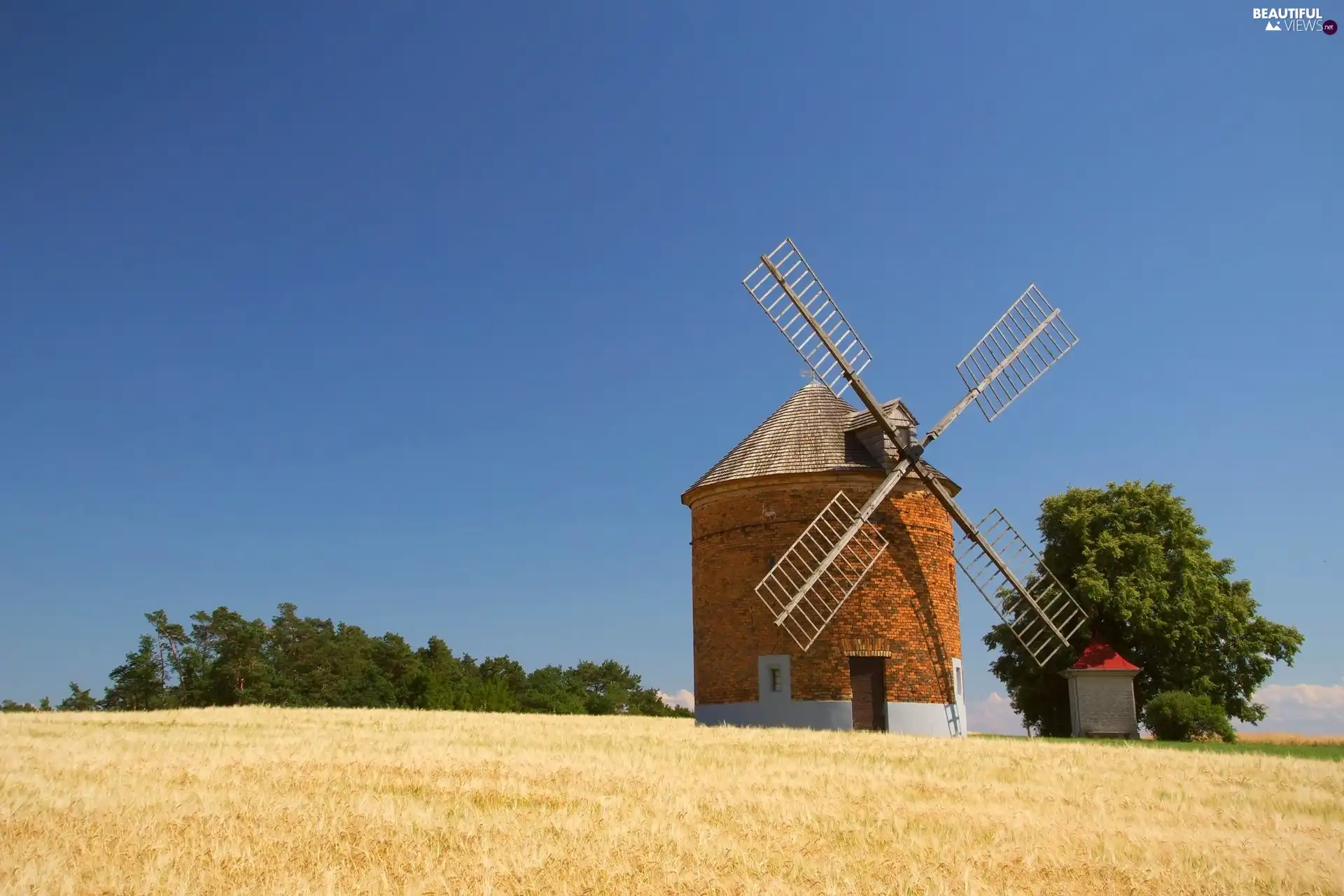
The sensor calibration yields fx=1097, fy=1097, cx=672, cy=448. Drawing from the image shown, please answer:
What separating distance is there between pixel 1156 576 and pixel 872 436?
482 inches

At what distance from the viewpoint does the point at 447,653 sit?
244 ft

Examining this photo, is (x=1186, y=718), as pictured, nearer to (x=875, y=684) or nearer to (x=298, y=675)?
(x=875, y=684)

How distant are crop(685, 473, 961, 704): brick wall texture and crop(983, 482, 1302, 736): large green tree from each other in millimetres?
8204

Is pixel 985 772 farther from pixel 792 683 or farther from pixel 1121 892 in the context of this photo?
pixel 792 683

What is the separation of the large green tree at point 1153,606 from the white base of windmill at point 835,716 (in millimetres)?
8095

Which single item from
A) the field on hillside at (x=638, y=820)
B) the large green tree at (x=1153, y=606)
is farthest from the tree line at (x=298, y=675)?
the field on hillside at (x=638, y=820)

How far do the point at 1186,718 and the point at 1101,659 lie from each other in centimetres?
264

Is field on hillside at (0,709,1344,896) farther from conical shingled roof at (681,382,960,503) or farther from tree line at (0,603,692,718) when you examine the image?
tree line at (0,603,692,718)

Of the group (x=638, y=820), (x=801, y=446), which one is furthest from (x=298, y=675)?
(x=638, y=820)

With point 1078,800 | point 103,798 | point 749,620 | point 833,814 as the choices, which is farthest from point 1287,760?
point 103,798

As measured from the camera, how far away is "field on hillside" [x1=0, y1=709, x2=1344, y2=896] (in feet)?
25.8

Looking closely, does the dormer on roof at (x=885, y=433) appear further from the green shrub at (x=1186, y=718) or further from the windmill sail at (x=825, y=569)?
the green shrub at (x=1186, y=718)

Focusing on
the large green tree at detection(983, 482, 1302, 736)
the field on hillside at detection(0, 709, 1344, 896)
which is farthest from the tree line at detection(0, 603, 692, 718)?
the field on hillside at detection(0, 709, 1344, 896)

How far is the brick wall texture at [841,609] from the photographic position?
25.2 metres
